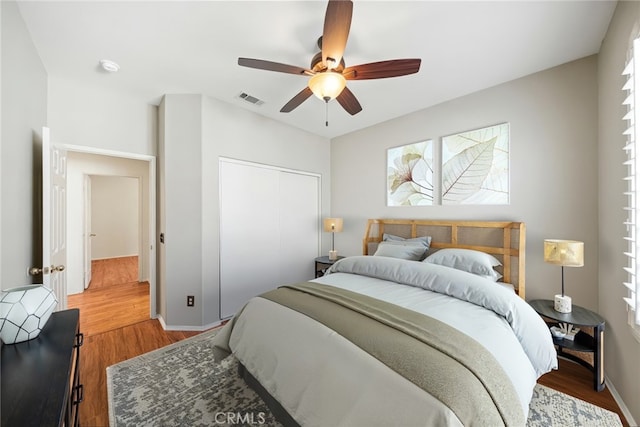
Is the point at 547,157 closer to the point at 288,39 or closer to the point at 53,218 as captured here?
→ the point at 288,39

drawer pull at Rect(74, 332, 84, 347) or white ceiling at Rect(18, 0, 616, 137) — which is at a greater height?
white ceiling at Rect(18, 0, 616, 137)

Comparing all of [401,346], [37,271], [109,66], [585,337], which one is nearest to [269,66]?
[109,66]

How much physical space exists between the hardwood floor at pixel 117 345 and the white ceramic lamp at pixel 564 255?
1.91ft

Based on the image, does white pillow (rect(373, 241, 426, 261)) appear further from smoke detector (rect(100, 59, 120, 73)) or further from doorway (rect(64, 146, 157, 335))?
smoke detector (rect(100, 59, 120, 73))

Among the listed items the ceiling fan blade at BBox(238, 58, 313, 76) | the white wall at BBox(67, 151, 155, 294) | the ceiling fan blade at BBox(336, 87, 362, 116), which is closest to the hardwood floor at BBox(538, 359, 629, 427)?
the ceiling fan blade at BBox(336, 87, 362, 116)

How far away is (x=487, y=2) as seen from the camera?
64.4 inches

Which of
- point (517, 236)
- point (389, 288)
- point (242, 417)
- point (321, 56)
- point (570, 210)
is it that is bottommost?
point (242, 417)

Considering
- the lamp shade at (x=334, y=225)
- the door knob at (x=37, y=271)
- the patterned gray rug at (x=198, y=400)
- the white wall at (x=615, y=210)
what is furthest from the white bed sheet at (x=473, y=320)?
the door knob at (x=37, y=271)

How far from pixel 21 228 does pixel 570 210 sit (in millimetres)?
4402

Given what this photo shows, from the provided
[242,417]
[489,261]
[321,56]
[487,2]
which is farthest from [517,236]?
[242,417]

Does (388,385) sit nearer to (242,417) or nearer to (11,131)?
(242,417)

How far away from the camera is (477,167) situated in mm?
2805

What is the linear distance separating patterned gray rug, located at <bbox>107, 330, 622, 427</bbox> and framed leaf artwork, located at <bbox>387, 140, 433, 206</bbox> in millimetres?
2121

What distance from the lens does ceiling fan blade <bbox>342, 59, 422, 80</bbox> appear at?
1.71 meters
